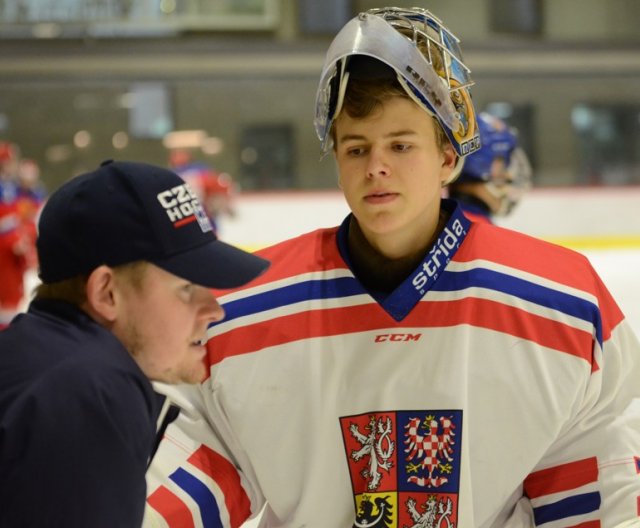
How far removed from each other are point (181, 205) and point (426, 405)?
0.48 metres

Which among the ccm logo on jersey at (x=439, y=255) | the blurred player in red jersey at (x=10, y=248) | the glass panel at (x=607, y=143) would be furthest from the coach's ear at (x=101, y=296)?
the glass panel at (x=607, y=143)

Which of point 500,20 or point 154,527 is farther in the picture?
point 500,20

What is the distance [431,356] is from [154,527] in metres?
0.41

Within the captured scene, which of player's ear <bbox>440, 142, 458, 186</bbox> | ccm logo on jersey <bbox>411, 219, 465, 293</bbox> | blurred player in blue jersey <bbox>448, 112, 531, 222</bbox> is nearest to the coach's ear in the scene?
ccm logo on jersey <bbox>411, 219, 465, 293</bbox>

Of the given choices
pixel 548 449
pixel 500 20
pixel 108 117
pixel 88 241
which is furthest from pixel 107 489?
pixel 500 20

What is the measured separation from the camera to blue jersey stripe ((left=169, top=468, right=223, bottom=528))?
142 centimetres

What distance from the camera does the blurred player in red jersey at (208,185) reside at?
Result: 25.1 feet

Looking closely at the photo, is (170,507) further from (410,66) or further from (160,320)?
(410,66)

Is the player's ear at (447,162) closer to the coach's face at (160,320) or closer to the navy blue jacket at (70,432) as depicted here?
the coach's face at (160,320)

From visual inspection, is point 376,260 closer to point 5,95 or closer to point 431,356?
point 431,356

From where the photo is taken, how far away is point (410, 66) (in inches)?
54.1

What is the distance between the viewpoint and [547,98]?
29.6 ft

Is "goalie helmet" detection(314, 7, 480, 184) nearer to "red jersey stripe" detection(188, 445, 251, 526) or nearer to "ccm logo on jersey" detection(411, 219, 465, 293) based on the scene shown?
"ccm logo on jersey" detection(411, 219, 465, 293)

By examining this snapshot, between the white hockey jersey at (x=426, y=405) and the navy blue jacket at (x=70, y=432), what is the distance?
451 mm
